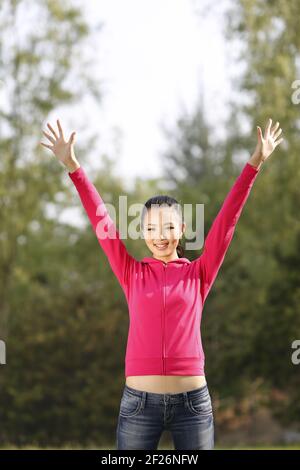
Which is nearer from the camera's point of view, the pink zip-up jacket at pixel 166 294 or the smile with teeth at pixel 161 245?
the pink zip-up jacket at pixel 166 294

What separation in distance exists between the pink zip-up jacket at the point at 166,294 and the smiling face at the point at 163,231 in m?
0.05

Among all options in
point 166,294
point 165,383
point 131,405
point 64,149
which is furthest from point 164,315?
point 64,149

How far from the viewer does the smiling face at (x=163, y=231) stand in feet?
11.9

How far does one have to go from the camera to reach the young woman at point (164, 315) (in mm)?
3340

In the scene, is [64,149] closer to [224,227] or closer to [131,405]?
[224,227]

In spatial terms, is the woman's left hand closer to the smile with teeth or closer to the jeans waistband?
the smile with teeth

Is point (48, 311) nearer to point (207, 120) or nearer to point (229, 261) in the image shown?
point (229, 261)

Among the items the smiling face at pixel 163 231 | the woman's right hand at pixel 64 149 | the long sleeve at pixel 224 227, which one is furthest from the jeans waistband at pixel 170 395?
the woman's right hand at pixel 64 149

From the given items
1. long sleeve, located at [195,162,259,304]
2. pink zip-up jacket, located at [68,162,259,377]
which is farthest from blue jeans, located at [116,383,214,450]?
long sleeve, located at [195,162,259,304]

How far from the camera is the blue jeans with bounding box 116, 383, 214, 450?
3326 millimetres

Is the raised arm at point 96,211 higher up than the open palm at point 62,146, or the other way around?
the open palm at point 62,146

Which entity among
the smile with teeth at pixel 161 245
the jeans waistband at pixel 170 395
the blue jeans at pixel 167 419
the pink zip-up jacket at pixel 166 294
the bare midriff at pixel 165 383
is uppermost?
the smile with teeth at pixel 161 245

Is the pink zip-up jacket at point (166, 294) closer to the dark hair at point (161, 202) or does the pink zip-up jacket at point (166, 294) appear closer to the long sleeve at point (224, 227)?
the long sleeve at point (224, 227)
